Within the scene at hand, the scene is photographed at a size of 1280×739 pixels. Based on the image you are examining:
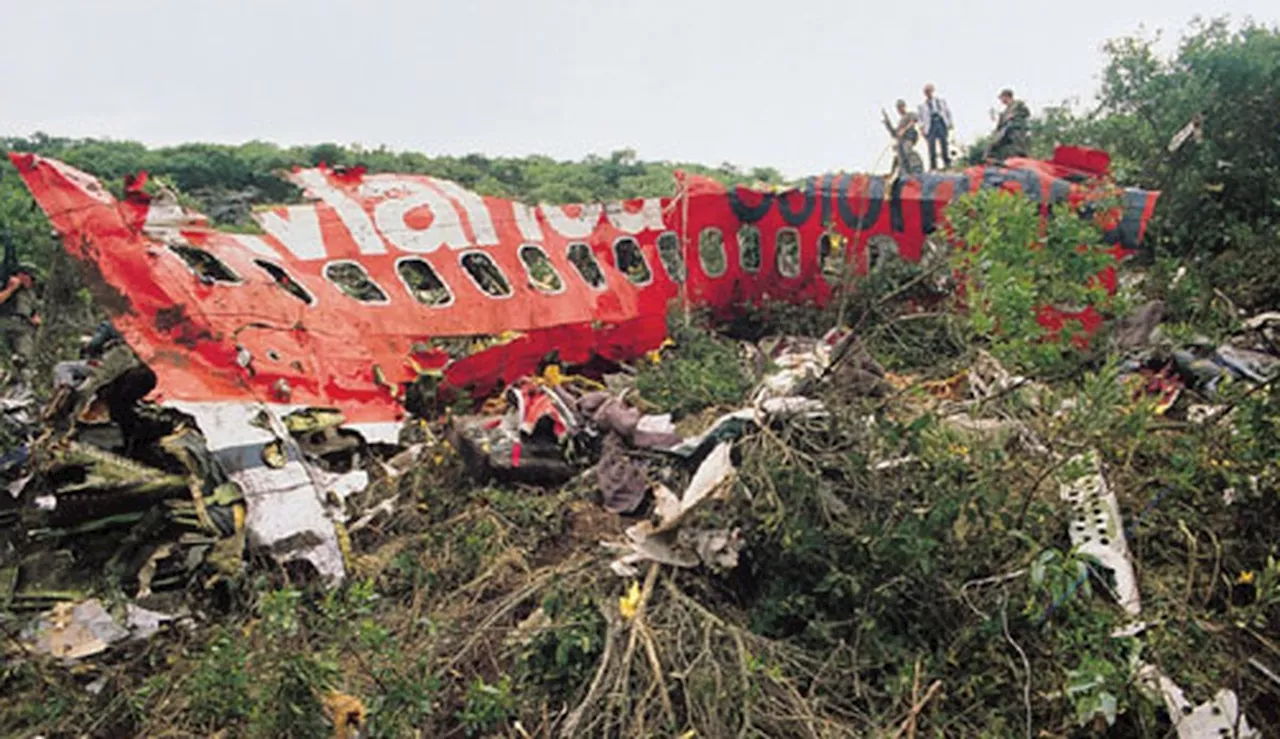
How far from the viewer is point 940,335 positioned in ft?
25.3

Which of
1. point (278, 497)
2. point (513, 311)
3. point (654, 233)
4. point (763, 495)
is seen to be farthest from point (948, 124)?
point (278, 497)

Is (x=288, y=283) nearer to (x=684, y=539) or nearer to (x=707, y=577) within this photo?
(x=684, y=539)

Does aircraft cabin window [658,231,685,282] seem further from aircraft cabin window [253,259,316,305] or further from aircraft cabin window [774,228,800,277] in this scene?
aircraft cabin window [253,259,316,305]

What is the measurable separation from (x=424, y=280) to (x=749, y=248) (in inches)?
175

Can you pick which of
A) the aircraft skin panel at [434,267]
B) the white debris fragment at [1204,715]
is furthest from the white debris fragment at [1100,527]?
the aircraft skin panel at [434,267]

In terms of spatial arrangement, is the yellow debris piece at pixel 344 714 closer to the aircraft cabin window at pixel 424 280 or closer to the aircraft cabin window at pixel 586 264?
the aircraft cabin window at pixel 424 280

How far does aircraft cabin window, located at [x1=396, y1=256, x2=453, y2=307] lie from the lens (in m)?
8.19

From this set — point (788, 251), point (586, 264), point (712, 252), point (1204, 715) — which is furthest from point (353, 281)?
point (1204, 715)

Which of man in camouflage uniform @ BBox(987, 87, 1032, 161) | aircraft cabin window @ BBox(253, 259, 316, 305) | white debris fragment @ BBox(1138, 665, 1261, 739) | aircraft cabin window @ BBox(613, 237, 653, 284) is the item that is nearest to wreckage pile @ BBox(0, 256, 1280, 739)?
white debris fragment @ BBox(1138, 665, 1261, 739)

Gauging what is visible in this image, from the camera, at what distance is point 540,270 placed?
9.27 metres

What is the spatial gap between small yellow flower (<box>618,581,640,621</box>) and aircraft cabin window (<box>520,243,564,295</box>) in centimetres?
546

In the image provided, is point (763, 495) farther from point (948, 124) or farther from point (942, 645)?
point (948, 124)

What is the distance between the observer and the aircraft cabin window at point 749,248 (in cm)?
1073

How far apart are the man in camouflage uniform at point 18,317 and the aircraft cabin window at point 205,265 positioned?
2497 millimetres
